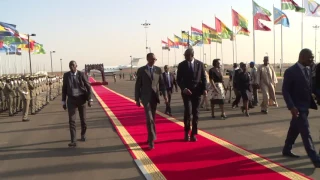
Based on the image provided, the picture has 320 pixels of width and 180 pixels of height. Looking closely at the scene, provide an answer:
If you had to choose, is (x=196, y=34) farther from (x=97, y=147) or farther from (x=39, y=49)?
(x=97, y=147)

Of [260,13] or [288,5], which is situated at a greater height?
[288,5]

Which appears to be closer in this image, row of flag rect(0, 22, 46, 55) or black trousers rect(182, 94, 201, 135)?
black trousers rect(182, 94, 201, 135)

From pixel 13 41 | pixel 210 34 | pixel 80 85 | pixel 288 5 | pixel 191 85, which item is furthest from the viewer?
pixel 210 34

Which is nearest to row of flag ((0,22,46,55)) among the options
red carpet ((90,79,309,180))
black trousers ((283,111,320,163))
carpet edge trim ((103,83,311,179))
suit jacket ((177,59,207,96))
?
red carpet ((90,79,309,180))

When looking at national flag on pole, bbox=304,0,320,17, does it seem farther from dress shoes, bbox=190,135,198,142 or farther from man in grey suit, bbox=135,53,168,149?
man in grey suit, bbox=135,53,168,149

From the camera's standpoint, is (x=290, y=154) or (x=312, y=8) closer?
(x=290, y=154)

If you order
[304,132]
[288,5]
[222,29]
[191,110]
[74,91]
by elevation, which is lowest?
[304,132]

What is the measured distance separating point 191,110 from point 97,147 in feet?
7.15

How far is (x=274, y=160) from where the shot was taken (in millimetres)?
5551

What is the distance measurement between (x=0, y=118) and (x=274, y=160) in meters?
11.2

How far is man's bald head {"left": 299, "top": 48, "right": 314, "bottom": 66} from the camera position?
17.6 feet

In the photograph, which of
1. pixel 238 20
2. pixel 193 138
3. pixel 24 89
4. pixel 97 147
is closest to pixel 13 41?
pixel 24 89

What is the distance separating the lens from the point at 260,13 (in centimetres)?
2955

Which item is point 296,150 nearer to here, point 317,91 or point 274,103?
point 317,91
